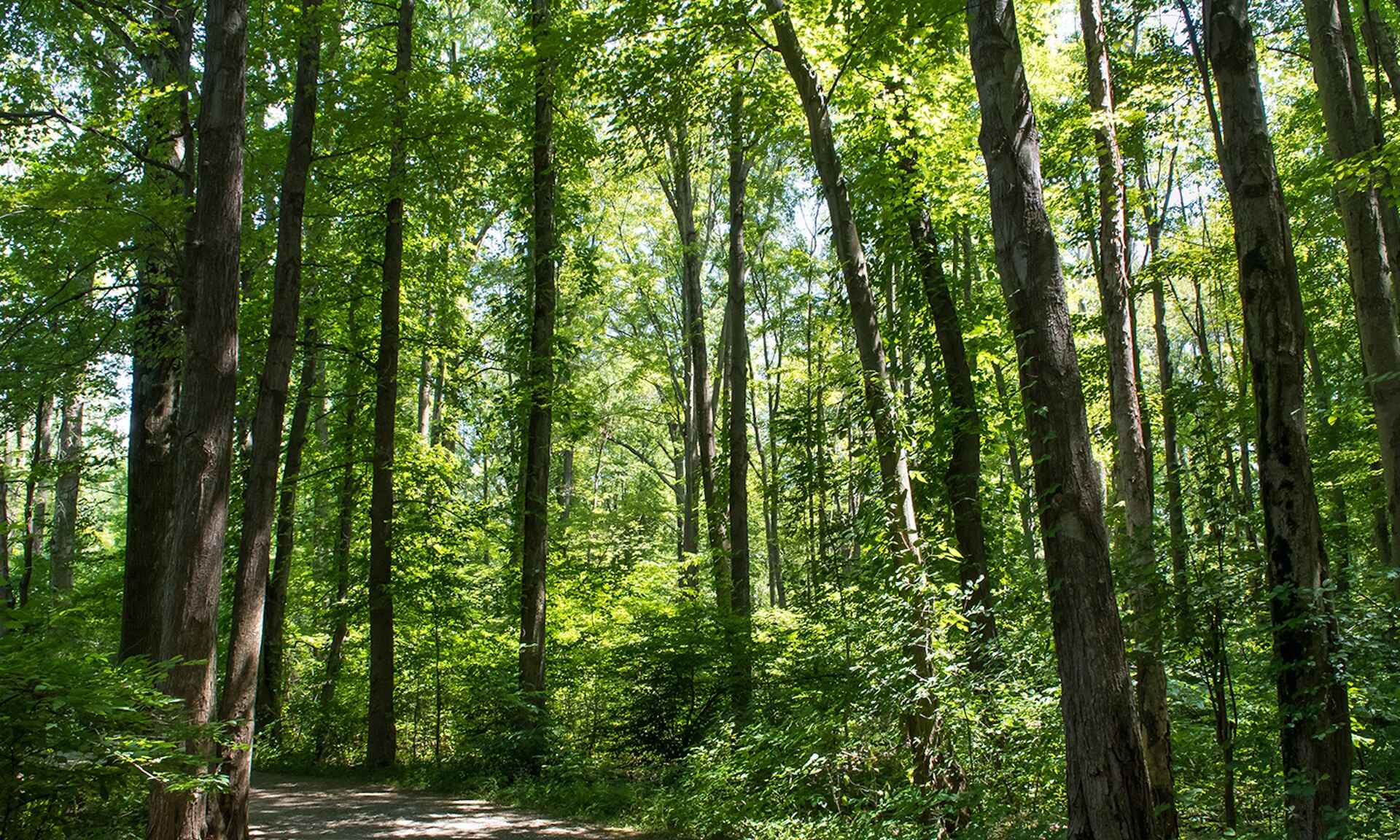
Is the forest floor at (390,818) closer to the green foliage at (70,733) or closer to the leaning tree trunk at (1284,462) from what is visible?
the green foliage at (70,733)

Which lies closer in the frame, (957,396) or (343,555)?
(957,396)

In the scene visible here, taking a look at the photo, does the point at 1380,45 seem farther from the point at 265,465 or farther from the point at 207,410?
the point at 265,465

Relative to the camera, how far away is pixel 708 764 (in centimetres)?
961

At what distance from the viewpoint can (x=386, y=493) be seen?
42.5 ft

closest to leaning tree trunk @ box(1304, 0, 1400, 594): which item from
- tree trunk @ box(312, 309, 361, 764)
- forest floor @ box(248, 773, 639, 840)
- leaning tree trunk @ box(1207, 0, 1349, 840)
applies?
leaning tree trunk @ box(1207, 0, 1349, 840)

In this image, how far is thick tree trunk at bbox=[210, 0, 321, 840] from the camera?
7.55 metres

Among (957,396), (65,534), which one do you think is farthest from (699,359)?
(65,534)

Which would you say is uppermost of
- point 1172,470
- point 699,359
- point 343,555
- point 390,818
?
point 699,359

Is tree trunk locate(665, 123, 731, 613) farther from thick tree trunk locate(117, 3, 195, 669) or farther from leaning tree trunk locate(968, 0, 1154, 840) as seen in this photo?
leaning tree trunk locate(968, 0, 1154, 840)

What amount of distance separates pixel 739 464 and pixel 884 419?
663cm

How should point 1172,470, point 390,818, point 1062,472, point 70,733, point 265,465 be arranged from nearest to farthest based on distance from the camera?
point 1062,472, point 70,733, point 1172,470, point 265,465, point 390,818

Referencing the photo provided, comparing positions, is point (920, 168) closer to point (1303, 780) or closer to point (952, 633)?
point (952, 633)

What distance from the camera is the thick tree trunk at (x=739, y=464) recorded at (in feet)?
37.7

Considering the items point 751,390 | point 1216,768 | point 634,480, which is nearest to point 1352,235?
point 1216,768
